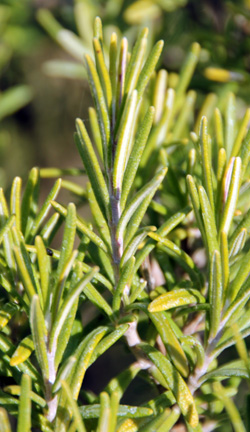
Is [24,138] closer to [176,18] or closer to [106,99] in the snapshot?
[176,18]

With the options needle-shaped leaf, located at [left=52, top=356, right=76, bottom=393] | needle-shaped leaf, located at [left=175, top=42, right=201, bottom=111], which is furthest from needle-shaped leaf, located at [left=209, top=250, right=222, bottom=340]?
needle-shaped leaf, located at [left=175, top=42, right=201, bottom=111]

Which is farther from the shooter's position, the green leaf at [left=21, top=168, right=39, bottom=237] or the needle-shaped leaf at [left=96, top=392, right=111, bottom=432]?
the green leaf at [left=21, top=168, right=39, bottom=237]

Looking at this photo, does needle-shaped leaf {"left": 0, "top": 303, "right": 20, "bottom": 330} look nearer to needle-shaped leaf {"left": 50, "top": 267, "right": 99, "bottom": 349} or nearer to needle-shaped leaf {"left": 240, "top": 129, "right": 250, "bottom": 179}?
needle-shaped leaf {"left": 50, "top": 267, "right": 99, "bottom": 349}

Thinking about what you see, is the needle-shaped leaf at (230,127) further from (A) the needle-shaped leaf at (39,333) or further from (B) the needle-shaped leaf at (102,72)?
(A) the needle-shaped leaf at (39,333)

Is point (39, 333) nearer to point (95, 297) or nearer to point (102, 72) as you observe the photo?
point (95, 297)

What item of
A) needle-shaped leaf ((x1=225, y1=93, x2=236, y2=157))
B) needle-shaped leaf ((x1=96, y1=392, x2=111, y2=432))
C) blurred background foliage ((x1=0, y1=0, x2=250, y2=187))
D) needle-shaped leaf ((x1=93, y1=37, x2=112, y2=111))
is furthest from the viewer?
blurred background foliage ((x1=0, y1=0, x2=250, y2=187))

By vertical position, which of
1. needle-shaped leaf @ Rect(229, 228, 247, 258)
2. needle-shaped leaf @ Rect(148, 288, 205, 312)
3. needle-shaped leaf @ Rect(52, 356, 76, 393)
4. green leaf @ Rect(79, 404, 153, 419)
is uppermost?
needle-shaped leaf @ Rect(229, 228, 247, 258)

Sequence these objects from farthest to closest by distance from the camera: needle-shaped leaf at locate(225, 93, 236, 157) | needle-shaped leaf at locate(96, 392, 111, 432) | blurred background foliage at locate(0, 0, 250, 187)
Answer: blurred background foliage at locate(0, 0, 250, 187)
needle-shaped leaf at locate(225, 93, 236, 157)
needle-shaped leaf at locate(96, 392, 111, 432)

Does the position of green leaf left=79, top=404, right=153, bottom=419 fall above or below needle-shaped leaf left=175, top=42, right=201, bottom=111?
below
